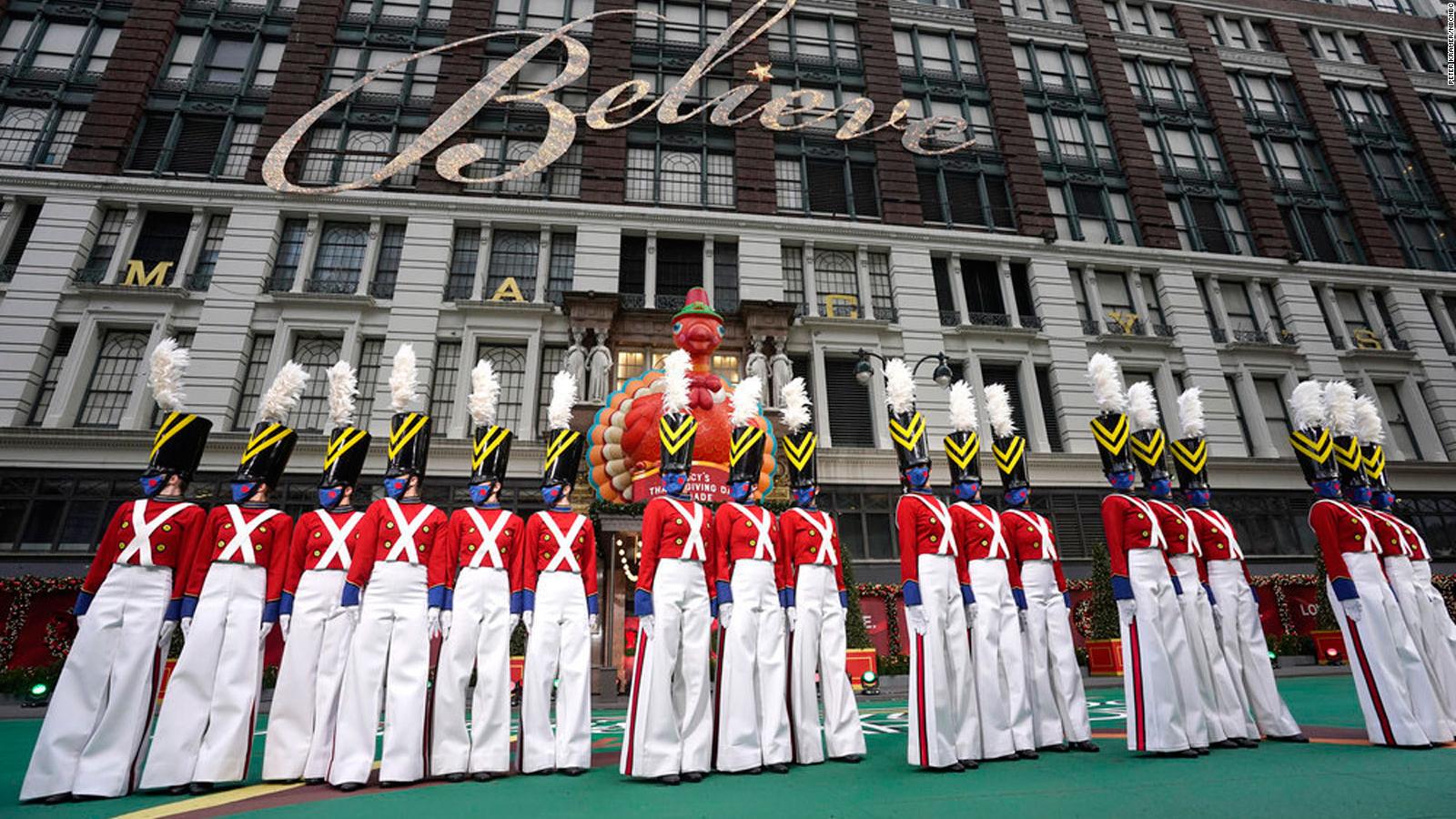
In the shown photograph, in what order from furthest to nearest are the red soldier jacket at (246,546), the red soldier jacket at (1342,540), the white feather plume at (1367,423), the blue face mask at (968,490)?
the white feather plume at (1367,423) → the blue face mask at (968,490) → the red soldier jacket at (1342,540) → the red soldier jacket at (246,546)

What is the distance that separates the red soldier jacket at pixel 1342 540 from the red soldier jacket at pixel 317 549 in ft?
30.3

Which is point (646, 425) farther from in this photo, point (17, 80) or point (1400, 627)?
point (17, 80)

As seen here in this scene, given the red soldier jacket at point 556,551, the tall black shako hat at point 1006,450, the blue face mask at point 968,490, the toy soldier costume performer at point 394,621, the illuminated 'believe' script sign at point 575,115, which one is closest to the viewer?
the toy soldier costume performer at point 394,621

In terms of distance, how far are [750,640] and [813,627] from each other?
661mm

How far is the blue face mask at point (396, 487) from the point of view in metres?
6.22

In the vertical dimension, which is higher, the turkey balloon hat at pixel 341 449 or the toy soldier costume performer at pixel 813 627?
the turkey balloon hat at pixel 341 449

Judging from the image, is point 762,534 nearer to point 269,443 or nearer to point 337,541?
point 337,541

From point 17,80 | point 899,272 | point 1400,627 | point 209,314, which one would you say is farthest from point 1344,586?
point 17,80

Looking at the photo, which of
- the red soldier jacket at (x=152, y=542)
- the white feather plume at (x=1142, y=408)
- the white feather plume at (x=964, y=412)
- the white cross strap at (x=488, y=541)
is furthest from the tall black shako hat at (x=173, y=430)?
the white feather plume at (x=1142, y=408)

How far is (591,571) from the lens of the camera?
636cm

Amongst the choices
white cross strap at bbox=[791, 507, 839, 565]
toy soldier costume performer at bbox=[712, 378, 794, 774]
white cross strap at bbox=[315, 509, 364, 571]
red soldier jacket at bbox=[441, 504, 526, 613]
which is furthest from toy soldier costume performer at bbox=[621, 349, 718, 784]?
white cross strap at bbox=[315, 509, 364, 571]

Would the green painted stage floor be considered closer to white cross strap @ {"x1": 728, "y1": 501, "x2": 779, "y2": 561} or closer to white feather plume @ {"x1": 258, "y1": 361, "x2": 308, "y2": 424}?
white cross strap @ {"x1": 728, "y1": 501, "x2": 779, "y2": 561}

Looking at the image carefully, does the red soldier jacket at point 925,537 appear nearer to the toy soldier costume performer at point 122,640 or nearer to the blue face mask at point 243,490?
the blue face mask at point 243,490

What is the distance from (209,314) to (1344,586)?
2399 centimetres
